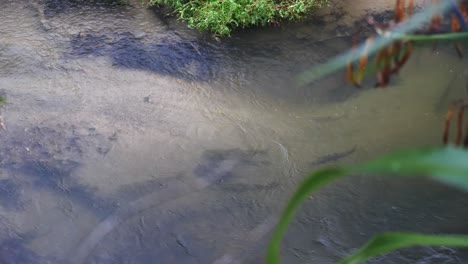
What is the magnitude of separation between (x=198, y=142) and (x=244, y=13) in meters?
1.21

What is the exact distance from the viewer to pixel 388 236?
0.61m

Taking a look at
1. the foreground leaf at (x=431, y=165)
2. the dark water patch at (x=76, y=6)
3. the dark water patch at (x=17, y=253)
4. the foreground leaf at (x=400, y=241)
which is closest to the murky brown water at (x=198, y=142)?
the dark water patch at (x=17, y=253)

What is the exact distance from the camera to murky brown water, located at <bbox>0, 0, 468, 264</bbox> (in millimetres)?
2594

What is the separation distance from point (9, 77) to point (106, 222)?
1582 millimetres

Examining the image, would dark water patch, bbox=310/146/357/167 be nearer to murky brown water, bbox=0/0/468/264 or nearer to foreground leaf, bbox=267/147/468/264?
murky brown water, bbox=0/0/468/264

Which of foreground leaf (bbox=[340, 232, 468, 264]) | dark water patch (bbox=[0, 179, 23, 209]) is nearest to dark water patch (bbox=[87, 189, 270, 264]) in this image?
dark water patch (bbox=[0, 179, 23, 209])

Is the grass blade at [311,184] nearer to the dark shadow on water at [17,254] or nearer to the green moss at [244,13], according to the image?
the dark shadow on water at [17,254]

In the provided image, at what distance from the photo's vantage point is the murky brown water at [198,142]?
2.59 m

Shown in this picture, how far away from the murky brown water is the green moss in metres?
0.09

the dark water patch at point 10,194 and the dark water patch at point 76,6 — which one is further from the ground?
the dark water patch at point 76,6

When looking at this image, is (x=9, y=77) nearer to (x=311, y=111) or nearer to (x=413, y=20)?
(x=311, y=111)

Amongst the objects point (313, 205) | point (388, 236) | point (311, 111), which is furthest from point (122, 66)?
point (388, 236)

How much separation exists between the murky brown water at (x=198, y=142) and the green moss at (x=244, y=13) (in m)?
0.09

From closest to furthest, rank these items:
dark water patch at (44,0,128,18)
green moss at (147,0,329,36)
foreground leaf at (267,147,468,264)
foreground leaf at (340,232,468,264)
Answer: foreground leaf at (267,147,468,264) → foreground leaf at (340,232,468,264) → green moss at (147,0,329,36) → dark water patch at (44,0,128,18)
